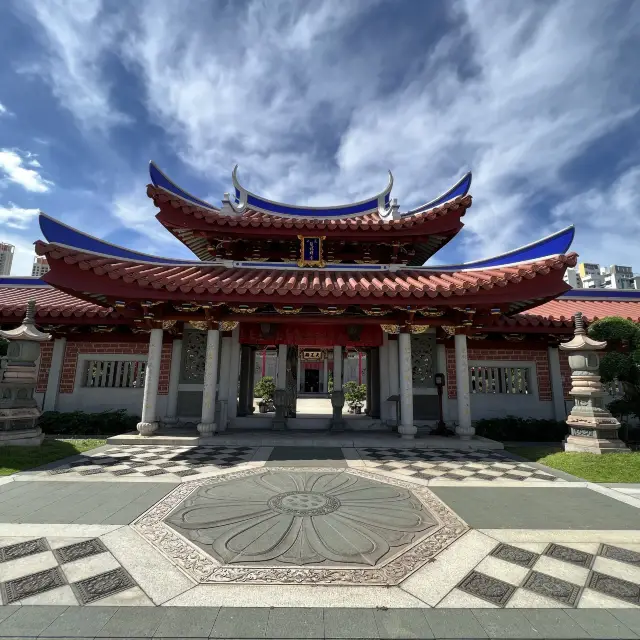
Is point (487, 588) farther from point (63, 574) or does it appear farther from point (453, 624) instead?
point (63, 574)

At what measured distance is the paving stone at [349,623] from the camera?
1.96m

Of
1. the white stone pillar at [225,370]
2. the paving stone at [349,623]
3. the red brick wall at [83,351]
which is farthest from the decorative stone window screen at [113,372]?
the paving stone at [349,623]

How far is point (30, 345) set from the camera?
6.88 m

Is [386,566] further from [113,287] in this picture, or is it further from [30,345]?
[30,345]

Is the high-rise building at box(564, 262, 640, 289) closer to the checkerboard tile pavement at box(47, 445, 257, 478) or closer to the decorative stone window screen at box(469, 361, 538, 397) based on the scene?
the decorative stone window screen at box(469, 361, 538, 397)

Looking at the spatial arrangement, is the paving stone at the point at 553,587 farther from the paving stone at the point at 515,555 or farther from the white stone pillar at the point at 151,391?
the white stone pillar at the point at 151,391

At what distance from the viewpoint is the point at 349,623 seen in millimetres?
2039

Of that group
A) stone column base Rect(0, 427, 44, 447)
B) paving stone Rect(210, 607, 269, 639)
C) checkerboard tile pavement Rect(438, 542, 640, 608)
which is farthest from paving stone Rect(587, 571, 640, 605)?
stone column base Rect(0, 427, 44, 447)

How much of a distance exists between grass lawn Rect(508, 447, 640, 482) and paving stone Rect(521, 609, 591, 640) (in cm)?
389

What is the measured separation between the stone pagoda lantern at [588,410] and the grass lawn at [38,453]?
933 cm

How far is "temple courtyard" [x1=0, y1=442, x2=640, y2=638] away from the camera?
6.77ft

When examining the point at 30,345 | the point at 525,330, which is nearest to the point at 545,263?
the point at 525,330

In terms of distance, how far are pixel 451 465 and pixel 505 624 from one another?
4.10 m

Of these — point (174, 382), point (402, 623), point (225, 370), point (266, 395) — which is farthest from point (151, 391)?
point (266, 395)
